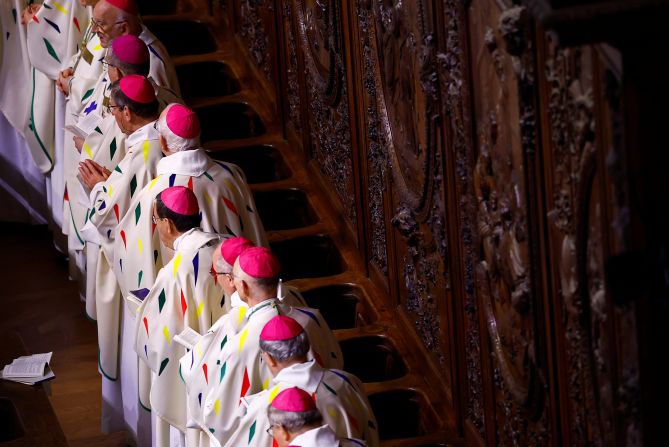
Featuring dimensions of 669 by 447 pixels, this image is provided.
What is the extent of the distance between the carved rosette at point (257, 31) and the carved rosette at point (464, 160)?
303 centimetres

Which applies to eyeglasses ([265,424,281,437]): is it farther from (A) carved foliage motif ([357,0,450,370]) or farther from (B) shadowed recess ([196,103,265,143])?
(B) shadowed recess ([196,103,265,143])

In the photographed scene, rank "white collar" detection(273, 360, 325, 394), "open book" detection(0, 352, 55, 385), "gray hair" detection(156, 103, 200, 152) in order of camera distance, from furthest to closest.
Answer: "gray hair" detection(156, 103, 200, 152) → "open book" detection(0, 352, 55, 385) → "white collar" detection(273, 360, 325, 394)

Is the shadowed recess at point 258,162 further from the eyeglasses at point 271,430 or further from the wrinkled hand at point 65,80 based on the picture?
the eyeglasses at point 271,430

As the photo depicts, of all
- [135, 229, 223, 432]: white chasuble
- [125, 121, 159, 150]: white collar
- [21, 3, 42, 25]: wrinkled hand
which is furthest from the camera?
[21, 3, 42, 25]: wrinkled hand

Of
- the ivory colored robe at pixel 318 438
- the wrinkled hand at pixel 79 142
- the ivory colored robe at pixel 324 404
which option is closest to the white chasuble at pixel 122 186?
the wrinkled hand at pixel 79 142

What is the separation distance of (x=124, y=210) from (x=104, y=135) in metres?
0.74

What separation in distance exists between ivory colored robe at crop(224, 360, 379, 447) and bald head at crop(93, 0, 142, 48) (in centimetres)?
318

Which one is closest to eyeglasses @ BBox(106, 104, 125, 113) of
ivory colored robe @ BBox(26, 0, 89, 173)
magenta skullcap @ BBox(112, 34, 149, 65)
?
magenta skullcap @ BBox(112, 34, 149, 65)

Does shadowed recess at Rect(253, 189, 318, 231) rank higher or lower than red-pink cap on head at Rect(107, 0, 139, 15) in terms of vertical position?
lower

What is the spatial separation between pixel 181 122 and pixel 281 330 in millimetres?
1843

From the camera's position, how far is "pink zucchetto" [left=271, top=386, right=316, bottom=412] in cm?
504

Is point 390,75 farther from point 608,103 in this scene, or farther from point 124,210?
point 608,103

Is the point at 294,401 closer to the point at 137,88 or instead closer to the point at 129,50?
the point at 137,88

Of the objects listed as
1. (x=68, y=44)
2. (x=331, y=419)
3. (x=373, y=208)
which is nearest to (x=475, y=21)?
(x=331, y=419)
